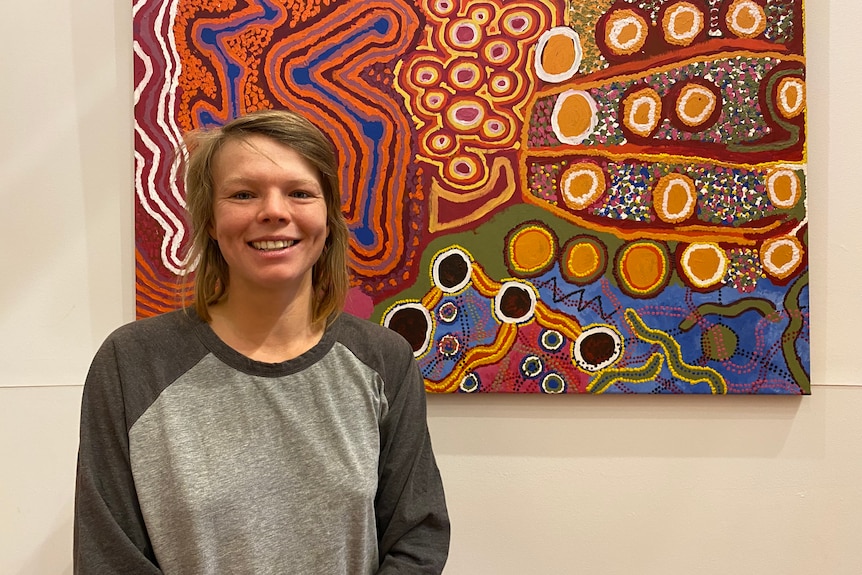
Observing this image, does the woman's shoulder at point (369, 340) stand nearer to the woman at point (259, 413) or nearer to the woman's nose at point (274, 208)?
the woman at point (259, 413)

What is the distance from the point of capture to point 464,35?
132 centimetres

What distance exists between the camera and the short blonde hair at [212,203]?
3.18ft

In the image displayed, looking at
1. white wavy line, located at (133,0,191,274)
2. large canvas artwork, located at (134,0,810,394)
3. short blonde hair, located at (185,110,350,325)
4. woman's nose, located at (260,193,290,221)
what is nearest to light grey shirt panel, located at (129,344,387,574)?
short blonde hair, located at (185,110,350,325)

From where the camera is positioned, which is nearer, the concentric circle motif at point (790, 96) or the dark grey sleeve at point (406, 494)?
the dark grey sleeve at point (406, 494)

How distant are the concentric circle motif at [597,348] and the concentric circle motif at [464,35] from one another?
0.63m

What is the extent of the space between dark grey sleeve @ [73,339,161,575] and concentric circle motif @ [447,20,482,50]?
2.86 ft

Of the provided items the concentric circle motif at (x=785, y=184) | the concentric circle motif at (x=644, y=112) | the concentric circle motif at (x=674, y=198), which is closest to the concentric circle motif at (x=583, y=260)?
the concentric circle motif at (x=674, y=198)

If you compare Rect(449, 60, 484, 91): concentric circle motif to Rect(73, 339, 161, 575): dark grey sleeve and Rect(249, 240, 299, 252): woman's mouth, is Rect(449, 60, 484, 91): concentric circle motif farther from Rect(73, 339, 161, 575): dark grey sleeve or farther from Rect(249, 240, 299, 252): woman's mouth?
Rect(73, 339, 161, 575): dark grey sleeve

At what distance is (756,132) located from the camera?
4.28ft

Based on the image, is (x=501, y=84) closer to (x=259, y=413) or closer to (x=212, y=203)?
(x=212, y=203)

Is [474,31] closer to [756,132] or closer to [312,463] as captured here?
[756,132]

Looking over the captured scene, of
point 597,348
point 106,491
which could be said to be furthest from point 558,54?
point 106,491

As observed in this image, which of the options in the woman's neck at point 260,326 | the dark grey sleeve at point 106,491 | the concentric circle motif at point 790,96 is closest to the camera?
the dark grey sleeve at point 106,491

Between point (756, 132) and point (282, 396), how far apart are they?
3.46ft
